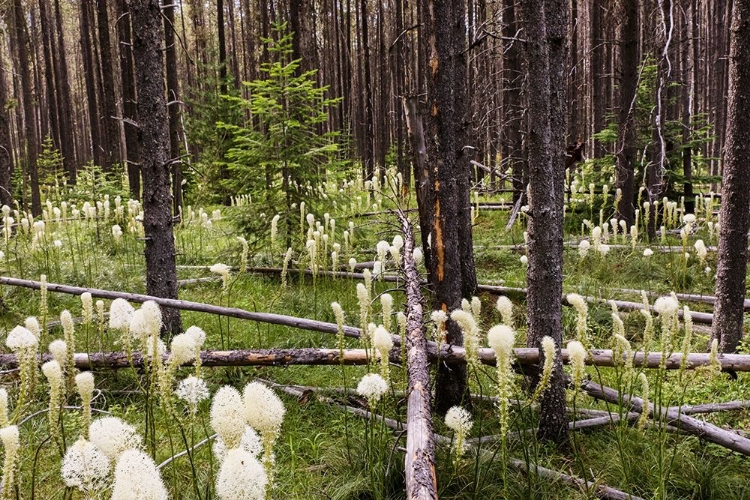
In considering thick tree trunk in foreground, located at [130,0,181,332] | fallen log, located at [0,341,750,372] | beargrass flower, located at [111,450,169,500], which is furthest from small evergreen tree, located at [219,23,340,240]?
beargrass flower, located at [111,450,169,500]

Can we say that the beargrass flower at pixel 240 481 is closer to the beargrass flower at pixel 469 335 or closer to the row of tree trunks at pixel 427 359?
the beargrass flower at pixel 469 335

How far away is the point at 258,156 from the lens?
7832 millimetres

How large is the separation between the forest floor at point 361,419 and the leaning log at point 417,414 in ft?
0.70

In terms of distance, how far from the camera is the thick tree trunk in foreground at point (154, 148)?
4.89 meters

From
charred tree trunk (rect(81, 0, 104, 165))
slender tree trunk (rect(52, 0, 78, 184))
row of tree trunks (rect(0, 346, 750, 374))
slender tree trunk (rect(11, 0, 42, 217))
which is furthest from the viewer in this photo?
slender tree trunk (rect(52, 0, 78, 184))

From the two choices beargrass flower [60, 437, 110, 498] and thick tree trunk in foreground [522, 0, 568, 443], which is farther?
thick tree trunk in foreground [522, 0, 568, 443]

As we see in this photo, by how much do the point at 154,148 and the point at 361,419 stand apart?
11.0 ft

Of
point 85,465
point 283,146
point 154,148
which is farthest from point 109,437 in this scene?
point 283,146

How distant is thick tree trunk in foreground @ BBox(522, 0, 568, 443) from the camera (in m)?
3.13

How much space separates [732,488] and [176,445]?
3466 mm

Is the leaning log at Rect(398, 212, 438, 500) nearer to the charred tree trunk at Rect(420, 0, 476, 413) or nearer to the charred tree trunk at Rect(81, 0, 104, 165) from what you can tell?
the charred tree trunk at Rect(420, 0, 476, 413)

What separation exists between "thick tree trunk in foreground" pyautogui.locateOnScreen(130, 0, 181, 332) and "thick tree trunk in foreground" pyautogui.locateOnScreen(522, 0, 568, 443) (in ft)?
11.9

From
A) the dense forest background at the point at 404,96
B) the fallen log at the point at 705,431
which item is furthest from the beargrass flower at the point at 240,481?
the dense forest background at the point at 404,96

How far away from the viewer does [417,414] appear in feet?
8.00
